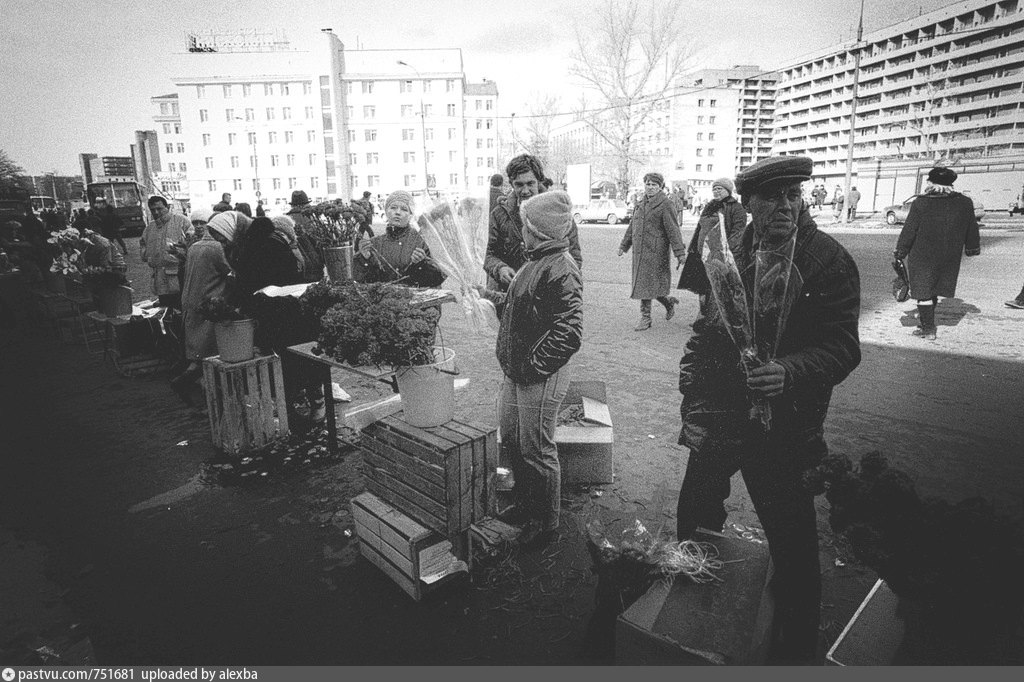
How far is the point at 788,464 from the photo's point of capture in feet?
6.45

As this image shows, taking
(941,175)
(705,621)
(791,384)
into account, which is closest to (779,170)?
(791,384)

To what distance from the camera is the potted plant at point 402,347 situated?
8.51 ft

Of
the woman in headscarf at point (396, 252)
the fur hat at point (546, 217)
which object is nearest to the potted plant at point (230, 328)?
the woman in headscarf at point (396, 252)

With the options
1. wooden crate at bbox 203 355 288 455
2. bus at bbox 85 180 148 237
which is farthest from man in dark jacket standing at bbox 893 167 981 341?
bus at bbox 85 180 148 237

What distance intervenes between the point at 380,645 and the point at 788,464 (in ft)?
5.99

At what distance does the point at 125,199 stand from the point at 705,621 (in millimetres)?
32558

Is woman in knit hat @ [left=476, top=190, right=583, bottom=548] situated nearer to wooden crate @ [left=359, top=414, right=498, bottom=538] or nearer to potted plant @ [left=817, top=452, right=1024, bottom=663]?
wooden crate @ [left=359, top=414, right=498, bottom=538]

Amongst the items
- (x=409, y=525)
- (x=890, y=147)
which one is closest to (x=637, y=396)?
(x=409, y=525)

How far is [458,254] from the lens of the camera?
3223mm

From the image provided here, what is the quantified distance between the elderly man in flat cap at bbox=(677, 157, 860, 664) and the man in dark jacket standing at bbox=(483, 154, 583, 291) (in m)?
2.06

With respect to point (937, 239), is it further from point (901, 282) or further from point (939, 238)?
point (901, 282)

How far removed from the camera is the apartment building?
3490 centimetres

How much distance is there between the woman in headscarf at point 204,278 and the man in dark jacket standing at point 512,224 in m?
2.53
